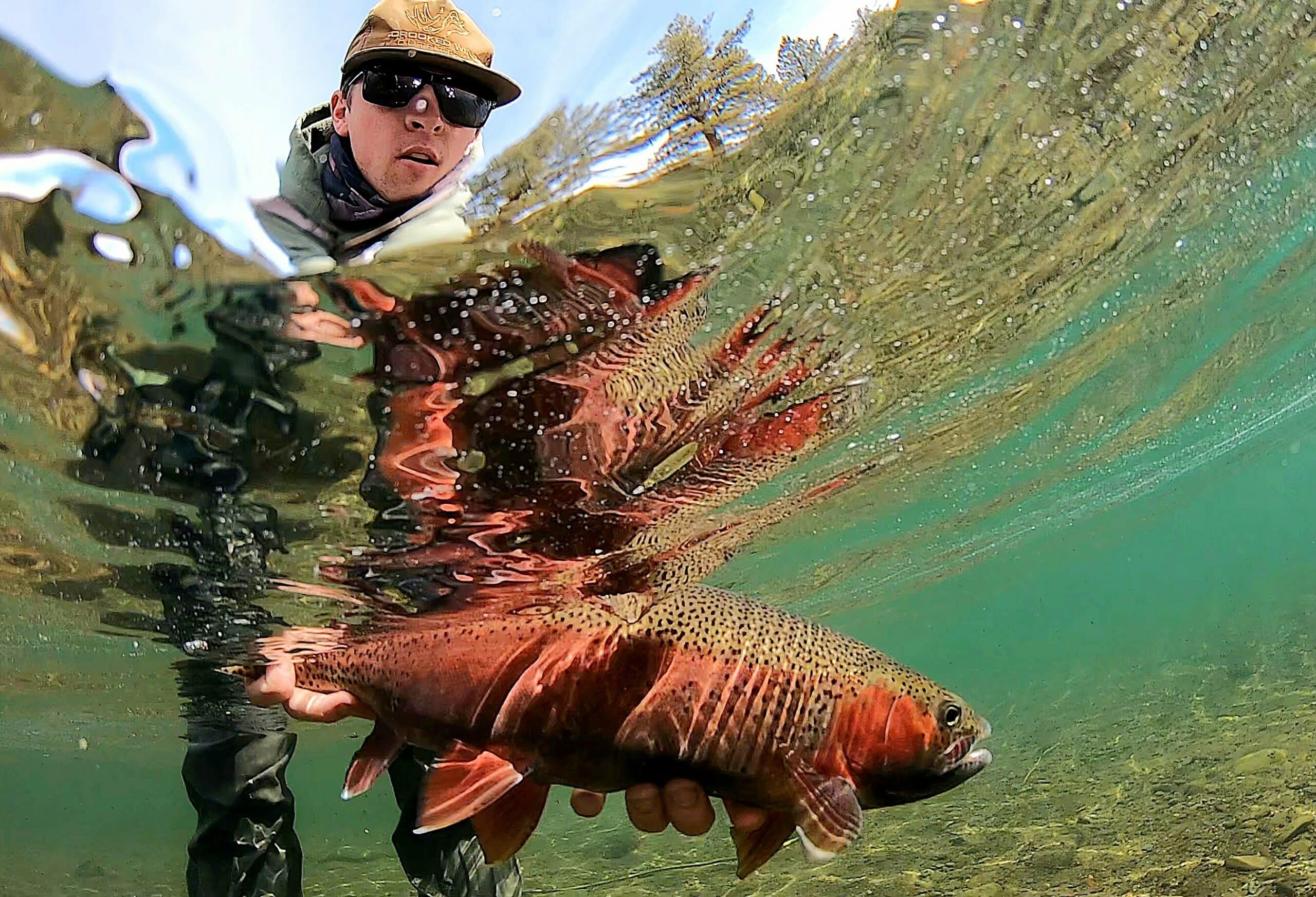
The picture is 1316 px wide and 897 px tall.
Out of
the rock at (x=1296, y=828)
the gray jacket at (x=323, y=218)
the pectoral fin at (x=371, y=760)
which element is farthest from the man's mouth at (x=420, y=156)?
the rock at (x=1296, y=828)

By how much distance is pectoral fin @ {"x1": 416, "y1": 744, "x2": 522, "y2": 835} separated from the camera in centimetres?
386

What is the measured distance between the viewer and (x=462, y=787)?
3.93 m

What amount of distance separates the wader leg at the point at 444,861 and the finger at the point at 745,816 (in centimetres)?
380

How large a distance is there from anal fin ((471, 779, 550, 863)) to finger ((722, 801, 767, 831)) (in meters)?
0.89

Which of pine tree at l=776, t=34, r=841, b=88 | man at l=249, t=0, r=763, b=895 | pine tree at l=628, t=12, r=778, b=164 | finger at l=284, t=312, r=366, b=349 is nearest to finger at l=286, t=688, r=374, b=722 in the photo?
man at l=249, t=0, r=763, b=895

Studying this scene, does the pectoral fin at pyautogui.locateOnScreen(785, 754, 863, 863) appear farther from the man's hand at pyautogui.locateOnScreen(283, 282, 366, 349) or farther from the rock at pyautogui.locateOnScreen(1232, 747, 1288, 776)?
the rock at pyautogui.locateOnScreen(1232, 747, 1288, 776)

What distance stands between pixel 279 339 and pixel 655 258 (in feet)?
7.47

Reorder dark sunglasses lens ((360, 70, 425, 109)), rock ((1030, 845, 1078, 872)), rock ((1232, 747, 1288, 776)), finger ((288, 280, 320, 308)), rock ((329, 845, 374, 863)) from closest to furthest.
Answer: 1. dark sunglasses lens ((360, 70, 425, 109))
2. finger ((288, 280, 320, 308))
3. rock ((1030, 845, 1078, 872))
4. rock ((1232, 747, 1288, 776))
5. rock ((329, 845, 374, 863))

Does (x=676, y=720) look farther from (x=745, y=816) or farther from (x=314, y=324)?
(x=314, y=324)

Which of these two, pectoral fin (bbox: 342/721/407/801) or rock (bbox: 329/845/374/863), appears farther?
rock (bbox: 329/845/374/863)

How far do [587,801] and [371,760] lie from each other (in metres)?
1.22

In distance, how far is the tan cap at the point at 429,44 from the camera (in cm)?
373

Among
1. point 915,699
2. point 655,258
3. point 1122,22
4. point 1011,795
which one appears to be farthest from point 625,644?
point 1011,795

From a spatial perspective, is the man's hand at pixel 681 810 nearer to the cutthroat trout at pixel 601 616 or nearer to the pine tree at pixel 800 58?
the cutthroat trout at pixel 601 616
